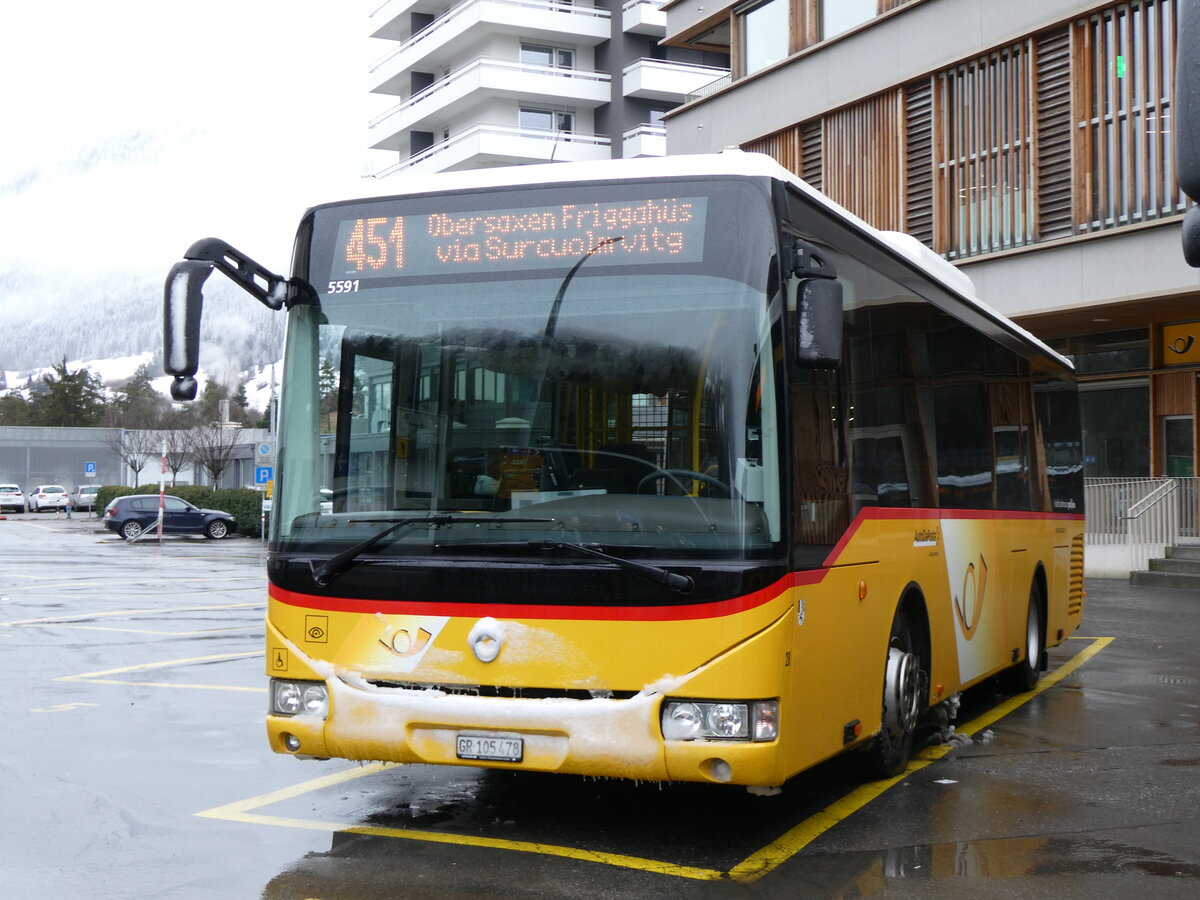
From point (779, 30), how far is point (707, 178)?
93.5 feet

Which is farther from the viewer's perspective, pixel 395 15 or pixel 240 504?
pixel 395 15

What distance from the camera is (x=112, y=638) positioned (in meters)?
16.2

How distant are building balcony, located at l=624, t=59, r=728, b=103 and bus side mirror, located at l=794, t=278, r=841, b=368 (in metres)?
53.5

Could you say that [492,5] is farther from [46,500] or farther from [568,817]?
[568,817]

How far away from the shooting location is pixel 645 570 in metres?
6.02

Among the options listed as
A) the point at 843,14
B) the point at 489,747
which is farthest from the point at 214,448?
the point at 489,747

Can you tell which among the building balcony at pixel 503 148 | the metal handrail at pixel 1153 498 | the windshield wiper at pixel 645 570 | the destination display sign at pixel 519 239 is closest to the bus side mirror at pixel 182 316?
the destination display sign at pixel 519 239

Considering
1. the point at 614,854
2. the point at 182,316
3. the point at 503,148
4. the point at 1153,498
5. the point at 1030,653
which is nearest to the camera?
the point at 614,854

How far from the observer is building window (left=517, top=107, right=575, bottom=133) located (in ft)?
194

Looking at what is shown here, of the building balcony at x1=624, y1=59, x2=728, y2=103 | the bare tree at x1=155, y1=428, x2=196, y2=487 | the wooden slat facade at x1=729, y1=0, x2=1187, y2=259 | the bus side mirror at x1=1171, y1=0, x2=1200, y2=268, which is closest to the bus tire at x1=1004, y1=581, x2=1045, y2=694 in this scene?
the bus side mirror at x1=1171, y1=0, x2=1200, y2=268

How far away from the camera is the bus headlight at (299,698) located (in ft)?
21.6

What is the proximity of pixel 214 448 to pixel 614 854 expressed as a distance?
6991 centimetres

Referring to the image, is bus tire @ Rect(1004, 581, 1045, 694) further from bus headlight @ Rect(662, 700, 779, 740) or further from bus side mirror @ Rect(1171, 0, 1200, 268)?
bus side mirror @ Rect(1171, 0, 1200, 268)

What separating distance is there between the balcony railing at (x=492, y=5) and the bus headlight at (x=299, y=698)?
5325 cm
